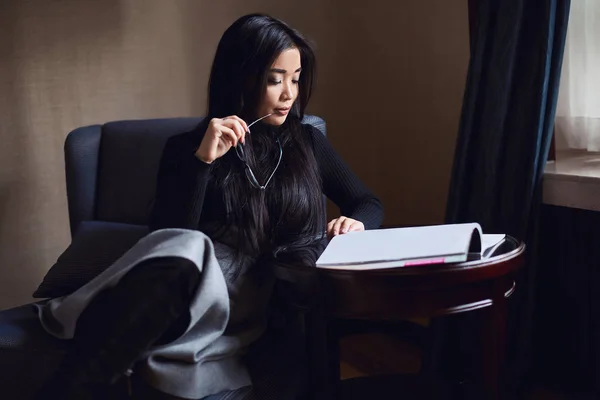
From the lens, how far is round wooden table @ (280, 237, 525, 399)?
4.22 feet

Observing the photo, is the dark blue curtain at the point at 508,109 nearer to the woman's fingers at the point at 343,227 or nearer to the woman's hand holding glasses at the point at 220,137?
the woman's fingers at the point at 343,227

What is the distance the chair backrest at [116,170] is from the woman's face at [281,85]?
36 centimetres

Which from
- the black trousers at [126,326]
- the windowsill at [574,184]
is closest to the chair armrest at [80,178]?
the black trousers at [126,326]

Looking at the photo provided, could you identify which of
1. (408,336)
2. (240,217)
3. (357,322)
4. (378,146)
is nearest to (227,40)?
(240,217)

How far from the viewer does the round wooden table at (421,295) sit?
1286mm

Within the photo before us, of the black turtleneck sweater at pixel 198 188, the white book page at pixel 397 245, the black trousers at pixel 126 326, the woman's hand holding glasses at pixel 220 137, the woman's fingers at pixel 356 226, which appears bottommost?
the black trousers at pixel 126 326

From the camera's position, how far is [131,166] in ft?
6.79

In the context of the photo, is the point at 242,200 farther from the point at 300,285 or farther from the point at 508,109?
the point at 508,109

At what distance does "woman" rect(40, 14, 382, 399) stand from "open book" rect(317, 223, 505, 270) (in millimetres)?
94

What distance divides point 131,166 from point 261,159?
0.52m

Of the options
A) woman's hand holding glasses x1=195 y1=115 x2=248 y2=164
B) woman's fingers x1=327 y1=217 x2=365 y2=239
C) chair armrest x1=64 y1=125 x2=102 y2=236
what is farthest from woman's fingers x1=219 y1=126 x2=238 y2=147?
chair armrest x1=64 y1=125 x2=102 y2=236

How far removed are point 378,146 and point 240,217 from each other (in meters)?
1.14

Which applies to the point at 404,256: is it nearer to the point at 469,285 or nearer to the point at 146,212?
the point at 469,285

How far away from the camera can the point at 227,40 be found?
1696 millimetres
